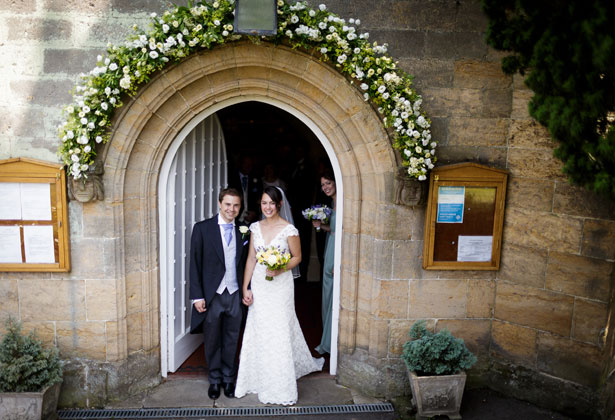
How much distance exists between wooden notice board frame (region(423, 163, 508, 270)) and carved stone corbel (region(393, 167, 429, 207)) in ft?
0.53

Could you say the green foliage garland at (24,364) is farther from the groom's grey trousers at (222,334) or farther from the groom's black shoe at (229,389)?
the groom's black shoe at (229,389)

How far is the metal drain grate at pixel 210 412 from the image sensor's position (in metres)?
4.66

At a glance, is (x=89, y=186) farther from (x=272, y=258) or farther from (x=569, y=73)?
(x=569, y=73)

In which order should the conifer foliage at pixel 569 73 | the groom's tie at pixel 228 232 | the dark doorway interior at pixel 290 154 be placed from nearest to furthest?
1. the conifer foliage at pixel 569 73
2. the groom's tie at pixel 228 232
3. the dark doorway interior at pixel 290 154

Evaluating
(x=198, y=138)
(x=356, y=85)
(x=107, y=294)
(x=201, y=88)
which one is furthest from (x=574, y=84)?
(x=107, y=294)

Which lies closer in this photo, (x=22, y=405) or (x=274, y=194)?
(x=22, y=405)

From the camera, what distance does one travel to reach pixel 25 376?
14.2ft

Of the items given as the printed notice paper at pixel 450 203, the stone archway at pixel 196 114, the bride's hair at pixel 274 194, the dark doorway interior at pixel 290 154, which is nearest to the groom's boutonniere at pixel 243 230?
the bride's hair at pixel 274 194

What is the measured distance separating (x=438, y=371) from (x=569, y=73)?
8.68ft

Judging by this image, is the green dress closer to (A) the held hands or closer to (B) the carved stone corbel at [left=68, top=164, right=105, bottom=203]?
(A) the held hands

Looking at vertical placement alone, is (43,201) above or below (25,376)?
above

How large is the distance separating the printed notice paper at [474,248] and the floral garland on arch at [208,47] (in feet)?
2.79

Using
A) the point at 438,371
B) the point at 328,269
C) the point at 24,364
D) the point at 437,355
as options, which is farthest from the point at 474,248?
the point at 24,364

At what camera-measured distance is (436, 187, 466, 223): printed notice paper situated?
4.76m
